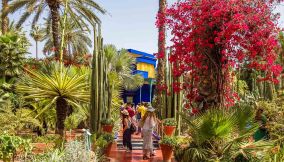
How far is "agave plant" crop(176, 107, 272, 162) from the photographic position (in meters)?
6.32


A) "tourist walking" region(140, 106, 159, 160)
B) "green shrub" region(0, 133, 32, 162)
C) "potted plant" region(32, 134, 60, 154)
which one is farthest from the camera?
"tourist walking" region(140, 106, 159, 160)

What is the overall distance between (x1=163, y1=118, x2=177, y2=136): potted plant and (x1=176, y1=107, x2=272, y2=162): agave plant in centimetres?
495

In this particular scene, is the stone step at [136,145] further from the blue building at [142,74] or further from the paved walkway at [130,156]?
the blue building at [142,74]

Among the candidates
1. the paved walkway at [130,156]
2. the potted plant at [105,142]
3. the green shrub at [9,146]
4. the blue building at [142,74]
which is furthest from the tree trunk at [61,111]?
the blue building at [142,74]

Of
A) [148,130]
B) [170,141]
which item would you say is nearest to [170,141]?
[170,141]

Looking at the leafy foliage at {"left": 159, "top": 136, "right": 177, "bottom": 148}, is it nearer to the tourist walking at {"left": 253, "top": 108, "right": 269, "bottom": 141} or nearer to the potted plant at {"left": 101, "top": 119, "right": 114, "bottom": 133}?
the tourist walking at {"left": 253, "top": 108, "right": 269, "bottom": 141}

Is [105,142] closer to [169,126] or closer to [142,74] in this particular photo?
[169,126]

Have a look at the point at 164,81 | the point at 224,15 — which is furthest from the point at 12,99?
the point at 224,15

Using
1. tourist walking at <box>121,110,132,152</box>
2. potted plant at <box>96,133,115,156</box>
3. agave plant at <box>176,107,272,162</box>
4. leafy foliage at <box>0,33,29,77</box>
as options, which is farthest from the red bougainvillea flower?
leafy foliage at <box>0,33,29,77</box>

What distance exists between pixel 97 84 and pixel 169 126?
11.9ft

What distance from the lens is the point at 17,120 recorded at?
10.2 meters

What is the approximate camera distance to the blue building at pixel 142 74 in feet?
124

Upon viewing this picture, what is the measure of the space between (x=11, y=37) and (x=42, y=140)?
5.80 metres

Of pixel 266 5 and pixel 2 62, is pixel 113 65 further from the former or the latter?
pixel 266 5
